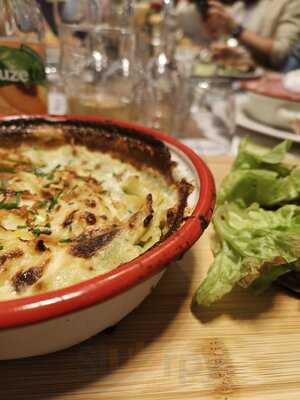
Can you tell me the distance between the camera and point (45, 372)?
2.26 ft

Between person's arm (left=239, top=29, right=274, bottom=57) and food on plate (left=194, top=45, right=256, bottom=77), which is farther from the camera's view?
person's arm (left=239, top=29, right=274, bottom=57)

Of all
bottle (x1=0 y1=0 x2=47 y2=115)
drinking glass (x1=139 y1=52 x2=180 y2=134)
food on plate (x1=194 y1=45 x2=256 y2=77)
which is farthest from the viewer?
food on plate (x1=194 y1=45 x2=256 y2=77)

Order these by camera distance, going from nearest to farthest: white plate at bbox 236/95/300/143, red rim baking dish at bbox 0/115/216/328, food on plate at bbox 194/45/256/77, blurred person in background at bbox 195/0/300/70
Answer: red rim baking dish at bbox 0/115/216/328, white plate at bbox 236/95/300/143, food on plate at bbox 194/45/256/77, blurred person in background at bbox 195/0/300/70

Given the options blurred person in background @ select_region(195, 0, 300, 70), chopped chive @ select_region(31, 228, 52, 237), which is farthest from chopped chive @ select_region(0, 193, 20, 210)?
blurred person in background @ select_region(195, 0, 300, 70)

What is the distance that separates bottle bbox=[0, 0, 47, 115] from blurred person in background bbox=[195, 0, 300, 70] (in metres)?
2.42

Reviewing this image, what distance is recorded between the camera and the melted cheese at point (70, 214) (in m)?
0.71

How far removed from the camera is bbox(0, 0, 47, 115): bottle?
4.25ft

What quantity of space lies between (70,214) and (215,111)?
4.26 feet

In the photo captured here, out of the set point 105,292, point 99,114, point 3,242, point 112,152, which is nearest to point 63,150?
point 112,152

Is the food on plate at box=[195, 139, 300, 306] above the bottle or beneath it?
beneath

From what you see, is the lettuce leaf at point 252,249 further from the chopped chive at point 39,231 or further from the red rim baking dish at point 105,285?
the chopped chive at point 39,231

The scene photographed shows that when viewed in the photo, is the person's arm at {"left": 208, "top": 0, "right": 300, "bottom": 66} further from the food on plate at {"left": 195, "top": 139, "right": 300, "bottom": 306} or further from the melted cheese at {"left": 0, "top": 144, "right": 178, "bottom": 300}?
the melted cheese at {"left": 0, "top": 144, "right": 178, "bottom": 300}

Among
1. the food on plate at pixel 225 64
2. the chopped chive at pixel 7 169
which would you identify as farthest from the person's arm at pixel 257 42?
the chopped chive at pixel 7 169

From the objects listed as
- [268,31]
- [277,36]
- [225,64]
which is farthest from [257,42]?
[225,64]
